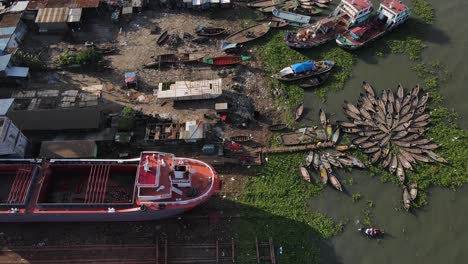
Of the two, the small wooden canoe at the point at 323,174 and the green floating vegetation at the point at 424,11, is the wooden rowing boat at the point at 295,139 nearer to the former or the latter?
the small wooden canoe at the point at 323,174

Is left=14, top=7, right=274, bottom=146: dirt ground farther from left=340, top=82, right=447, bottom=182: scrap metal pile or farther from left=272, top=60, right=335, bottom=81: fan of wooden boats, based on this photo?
left=340, top=82, right=447, bottom=182: scrap metal pile

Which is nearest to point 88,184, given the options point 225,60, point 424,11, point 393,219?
point 225,60

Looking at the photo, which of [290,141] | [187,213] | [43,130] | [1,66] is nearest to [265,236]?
[187,213]

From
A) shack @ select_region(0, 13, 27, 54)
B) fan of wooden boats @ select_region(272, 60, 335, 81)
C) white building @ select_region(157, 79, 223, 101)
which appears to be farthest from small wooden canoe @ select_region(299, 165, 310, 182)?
shack @ select_region(0, 13, 27, 54)

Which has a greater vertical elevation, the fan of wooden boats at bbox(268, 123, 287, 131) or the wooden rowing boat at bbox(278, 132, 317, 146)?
the fan of wooden boats at bbox(268, 123, 287, 131)

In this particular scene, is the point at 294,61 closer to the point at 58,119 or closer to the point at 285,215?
the point at 285,215

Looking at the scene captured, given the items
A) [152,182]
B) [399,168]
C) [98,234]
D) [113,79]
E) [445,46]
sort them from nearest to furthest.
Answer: [152,182] < [98,234] < [399,168] < [113,79] < [445,46]

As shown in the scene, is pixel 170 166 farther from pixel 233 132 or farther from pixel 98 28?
pixel 98 28
